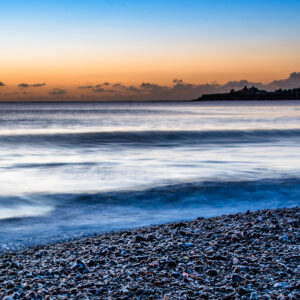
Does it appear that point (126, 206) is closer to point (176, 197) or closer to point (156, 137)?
point (176, 197)

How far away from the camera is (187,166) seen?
12.6 m

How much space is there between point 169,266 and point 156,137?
20.4m

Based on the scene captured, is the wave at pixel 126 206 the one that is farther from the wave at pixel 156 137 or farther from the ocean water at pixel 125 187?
the wave at pixel 156 137

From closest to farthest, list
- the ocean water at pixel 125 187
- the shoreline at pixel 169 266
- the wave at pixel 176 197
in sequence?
the shoreline at pixel 169 266
the ocean water at pixel 125 187
the wave at pixel 176 197

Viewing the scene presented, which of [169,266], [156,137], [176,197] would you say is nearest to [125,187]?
[176,197]

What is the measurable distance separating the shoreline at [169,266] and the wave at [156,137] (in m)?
16.0

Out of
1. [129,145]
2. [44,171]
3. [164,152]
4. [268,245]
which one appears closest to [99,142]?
[129,145]

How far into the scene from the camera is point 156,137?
947 inches

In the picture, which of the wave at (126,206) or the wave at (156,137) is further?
the wave at (156,137)

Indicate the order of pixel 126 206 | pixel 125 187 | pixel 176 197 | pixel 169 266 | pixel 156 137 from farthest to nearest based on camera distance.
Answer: pixel 156 137 → pixel 125 187 → pixel 176 197 → pixel 126 206 → pixel 169 266

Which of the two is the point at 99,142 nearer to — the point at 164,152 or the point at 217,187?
the point at 164,152

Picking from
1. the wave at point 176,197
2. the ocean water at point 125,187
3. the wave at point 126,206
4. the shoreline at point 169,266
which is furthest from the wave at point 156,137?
the shoreline at point 169,266

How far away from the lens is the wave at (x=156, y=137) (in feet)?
70.0

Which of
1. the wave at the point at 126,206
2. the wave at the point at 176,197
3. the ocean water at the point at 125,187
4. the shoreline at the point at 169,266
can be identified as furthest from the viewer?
the wave at the point at 176,197
